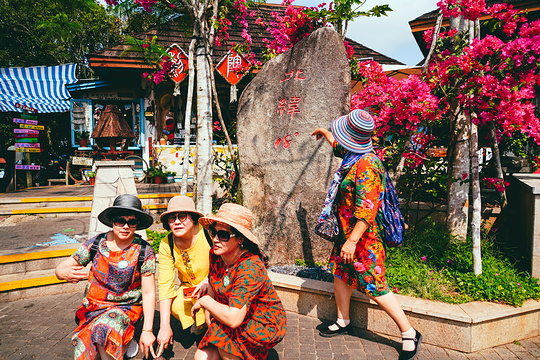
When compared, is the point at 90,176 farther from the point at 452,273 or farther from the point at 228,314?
the point at 452,273

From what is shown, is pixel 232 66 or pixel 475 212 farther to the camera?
pixel 232 66

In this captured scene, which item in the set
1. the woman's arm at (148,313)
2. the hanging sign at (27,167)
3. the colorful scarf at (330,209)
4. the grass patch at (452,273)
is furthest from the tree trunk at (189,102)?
the hanging sign at (27,167)

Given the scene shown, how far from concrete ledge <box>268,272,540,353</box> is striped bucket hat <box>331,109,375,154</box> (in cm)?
145

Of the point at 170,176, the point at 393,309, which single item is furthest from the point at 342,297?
the point at 170,176

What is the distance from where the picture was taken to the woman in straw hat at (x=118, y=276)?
2.44 m

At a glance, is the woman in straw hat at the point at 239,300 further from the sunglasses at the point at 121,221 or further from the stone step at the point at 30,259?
the stone step at the point at 30,259

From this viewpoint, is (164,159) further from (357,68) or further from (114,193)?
(357,68)

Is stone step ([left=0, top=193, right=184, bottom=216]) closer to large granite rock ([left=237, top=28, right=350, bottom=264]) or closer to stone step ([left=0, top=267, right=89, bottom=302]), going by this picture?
stone step ([left=0, top=267, right=89, bottom=302])

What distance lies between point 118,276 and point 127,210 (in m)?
0.53

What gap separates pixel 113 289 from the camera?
2572mm

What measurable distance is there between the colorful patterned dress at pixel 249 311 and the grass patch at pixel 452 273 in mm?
1638

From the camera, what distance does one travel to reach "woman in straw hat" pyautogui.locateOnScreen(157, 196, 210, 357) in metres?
2.64

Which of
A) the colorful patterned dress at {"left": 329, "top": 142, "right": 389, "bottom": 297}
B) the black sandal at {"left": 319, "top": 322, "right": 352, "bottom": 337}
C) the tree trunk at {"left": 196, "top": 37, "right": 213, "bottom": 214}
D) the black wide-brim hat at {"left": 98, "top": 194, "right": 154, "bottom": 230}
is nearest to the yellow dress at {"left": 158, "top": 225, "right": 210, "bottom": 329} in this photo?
the black wide-brim hat at {"left": 98, "top": 194, "right": 154, "bottom": 230}

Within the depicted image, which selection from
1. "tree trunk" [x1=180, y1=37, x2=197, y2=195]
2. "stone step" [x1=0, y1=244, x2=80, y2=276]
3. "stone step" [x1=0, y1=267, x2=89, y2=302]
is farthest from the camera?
"tree trunk" [x1=180, y1=37, x2=197, y2=195]
